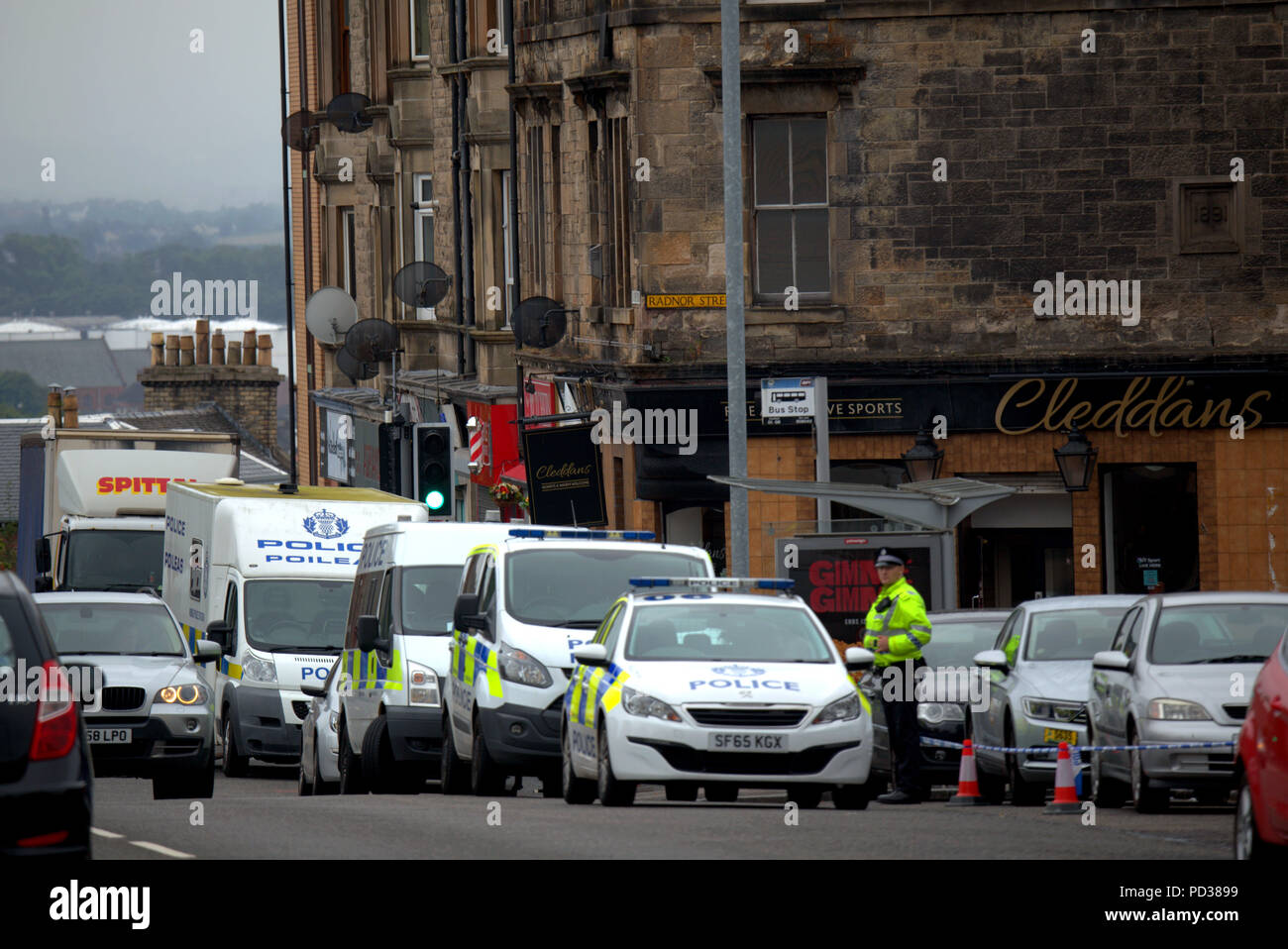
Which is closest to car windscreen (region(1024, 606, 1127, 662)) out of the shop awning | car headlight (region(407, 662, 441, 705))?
the shop awning

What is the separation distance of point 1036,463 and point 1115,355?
151cm

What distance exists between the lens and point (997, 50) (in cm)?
2802

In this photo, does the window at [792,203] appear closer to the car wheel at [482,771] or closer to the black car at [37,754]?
the car wheel at [482,771]

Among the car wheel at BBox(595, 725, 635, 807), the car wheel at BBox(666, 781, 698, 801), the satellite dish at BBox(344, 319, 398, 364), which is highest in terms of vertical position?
the satellite dish at BBox(344, 319, 398, 364)

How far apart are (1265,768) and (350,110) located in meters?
34.2

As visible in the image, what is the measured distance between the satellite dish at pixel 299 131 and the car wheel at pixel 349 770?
26975 millimetres

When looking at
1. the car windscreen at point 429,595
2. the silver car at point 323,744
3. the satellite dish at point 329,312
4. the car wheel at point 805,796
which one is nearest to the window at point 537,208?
the satellite dish at point 329,312

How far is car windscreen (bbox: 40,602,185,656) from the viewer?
21578mm

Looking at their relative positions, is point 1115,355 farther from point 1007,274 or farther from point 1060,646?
point 1060,646

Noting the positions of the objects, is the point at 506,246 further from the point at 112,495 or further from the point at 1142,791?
the point at 1142,791

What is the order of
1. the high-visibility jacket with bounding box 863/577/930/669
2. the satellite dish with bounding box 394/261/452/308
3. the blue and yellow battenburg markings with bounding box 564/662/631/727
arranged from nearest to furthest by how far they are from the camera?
the blue and yellow battenburg markings with bounding box 564/662/631/727 → the high-visibility jacket with bounding box 863/577/930/669 → the satellite dish with bounding box 394/261/452/308

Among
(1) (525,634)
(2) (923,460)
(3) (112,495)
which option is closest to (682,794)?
(1) (525,634)

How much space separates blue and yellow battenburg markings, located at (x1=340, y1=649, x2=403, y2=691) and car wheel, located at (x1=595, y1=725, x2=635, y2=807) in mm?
4333

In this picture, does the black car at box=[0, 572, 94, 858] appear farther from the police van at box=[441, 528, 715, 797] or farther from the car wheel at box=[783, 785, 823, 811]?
the police van at box=[441, 528, 715, 797]
